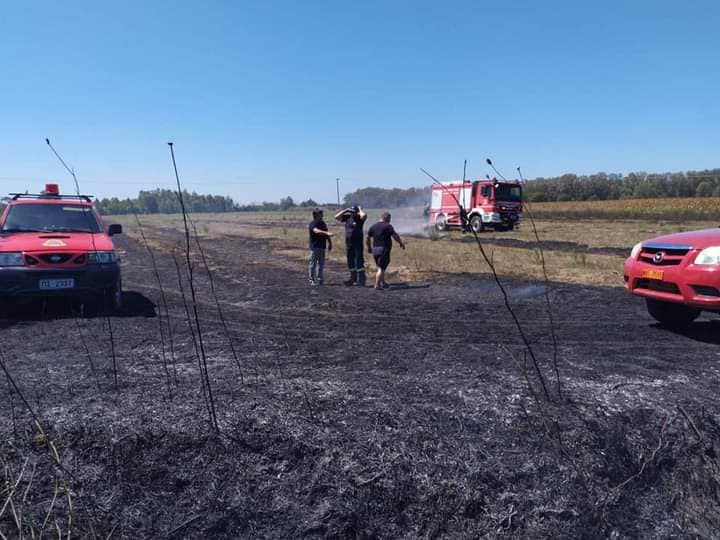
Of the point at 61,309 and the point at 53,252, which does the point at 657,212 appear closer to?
the point at 61,309

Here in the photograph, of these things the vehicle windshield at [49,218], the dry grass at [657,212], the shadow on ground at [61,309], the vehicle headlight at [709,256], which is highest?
the vehicle windshield at [49,218]

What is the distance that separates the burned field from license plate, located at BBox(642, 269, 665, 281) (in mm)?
749

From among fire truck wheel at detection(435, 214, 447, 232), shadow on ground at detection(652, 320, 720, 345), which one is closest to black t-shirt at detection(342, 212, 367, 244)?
shadow on ground at detection(652, 320, 720, 345)

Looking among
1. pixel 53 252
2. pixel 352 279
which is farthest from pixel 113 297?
pixel 352 279

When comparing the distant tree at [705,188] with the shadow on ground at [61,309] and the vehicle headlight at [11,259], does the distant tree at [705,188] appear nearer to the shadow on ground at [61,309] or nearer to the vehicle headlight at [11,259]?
the shadow on ground at [61,309]

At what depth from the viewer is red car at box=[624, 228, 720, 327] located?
5484 millimetres

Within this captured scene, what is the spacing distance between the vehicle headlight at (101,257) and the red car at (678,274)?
700cm

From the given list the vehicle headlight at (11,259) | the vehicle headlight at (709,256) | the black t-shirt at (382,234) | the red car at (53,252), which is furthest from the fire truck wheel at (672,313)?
the vehicle headlight at (11,259)

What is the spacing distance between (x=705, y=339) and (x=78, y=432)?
6391 millimetres

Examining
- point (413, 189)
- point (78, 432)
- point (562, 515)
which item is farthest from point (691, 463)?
point (413, 189)

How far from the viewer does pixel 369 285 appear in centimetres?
1119

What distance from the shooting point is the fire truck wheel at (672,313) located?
6.61 meters

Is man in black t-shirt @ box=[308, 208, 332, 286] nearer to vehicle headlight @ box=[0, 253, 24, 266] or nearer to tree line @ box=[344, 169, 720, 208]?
vehicle headlight @ box=[0, 253, 24, 266]

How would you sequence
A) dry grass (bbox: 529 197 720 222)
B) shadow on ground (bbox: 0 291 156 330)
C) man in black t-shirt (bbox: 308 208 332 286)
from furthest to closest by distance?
dry grass (bbox: 529 197 720 222) → man in black t-shirt (bbox: 308 208 332 286) → shadow on ground (bbox: 0 291 156 330)
